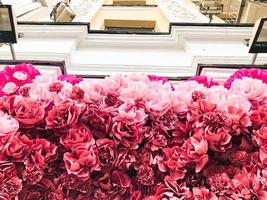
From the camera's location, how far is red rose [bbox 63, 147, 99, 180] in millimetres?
514

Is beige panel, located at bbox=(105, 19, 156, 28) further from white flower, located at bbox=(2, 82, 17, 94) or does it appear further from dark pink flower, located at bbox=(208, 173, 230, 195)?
dark pink flower, located at bbox=(208, 173, 230, 195)

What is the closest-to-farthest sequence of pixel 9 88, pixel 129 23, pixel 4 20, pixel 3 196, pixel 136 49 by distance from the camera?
pixel 3 196 < pixel 9 88 < pixel 4 20 < pixel 136 49 < pixel 129 23

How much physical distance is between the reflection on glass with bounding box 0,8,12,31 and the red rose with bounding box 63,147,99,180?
125 cm

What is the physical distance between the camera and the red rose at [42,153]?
52cm

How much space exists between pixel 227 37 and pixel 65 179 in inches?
96.6

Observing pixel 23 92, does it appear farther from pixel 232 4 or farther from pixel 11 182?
pixel 232 4

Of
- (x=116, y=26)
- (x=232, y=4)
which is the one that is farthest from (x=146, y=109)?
(x=232, y=4)

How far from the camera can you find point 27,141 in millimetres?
531

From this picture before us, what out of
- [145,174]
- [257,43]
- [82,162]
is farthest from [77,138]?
[257,43]

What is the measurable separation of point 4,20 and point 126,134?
1.30m

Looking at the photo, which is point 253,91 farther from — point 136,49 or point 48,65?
point 136,49

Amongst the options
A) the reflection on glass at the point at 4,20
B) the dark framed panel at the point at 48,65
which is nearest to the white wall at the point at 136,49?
the reflection on glass at the point at 4,20

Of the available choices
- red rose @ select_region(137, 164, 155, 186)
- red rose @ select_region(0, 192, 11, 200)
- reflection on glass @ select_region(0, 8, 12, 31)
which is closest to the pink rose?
red rose @ select_region(0, 192, 11, 200)

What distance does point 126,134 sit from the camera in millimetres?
545
